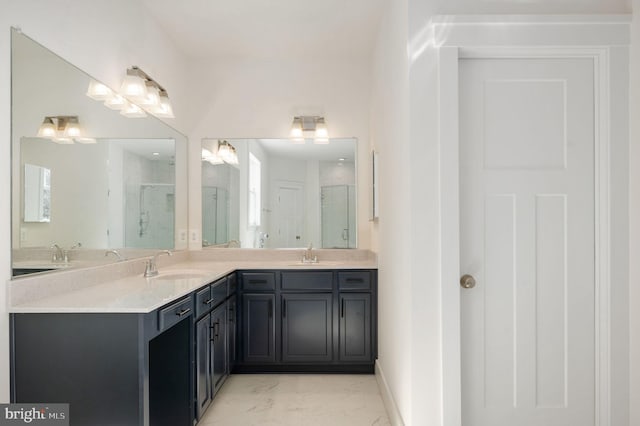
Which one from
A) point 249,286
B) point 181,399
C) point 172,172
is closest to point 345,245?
point 249,286

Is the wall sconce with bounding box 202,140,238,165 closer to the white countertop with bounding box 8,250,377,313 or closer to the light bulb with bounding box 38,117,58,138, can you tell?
the white countertop with bounding box 8,250,377,313

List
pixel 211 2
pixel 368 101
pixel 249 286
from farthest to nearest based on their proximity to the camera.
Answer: pixel 368 101
pixel 249 286
pixel 211 2

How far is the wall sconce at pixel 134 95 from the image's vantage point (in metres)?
2.16

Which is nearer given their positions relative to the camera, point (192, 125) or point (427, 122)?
point (427, 122)

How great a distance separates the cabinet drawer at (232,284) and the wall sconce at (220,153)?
116cm

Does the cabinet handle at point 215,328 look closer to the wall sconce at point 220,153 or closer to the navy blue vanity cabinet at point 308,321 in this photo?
the navy blue vanity cabinet at point 308,321

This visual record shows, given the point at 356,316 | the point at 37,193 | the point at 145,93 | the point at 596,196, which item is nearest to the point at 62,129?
the point at 37,193

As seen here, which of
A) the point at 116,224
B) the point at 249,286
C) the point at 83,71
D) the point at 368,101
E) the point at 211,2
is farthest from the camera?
the point at 368,101

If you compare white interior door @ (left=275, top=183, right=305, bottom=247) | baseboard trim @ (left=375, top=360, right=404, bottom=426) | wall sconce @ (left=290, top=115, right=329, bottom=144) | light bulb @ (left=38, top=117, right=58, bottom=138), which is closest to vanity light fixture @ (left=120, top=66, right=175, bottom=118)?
light bulb @ (left=38, top=117, right=58, bottom=138)

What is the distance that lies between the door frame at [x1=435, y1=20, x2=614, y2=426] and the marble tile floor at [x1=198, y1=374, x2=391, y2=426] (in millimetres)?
916

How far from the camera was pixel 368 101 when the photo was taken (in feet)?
11.4

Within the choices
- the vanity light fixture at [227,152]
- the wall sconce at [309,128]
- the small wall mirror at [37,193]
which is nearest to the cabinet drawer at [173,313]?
the small wall mirror at [37,193]

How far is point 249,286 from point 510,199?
2.07 m

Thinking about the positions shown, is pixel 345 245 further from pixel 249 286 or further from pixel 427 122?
pixel 427 122
